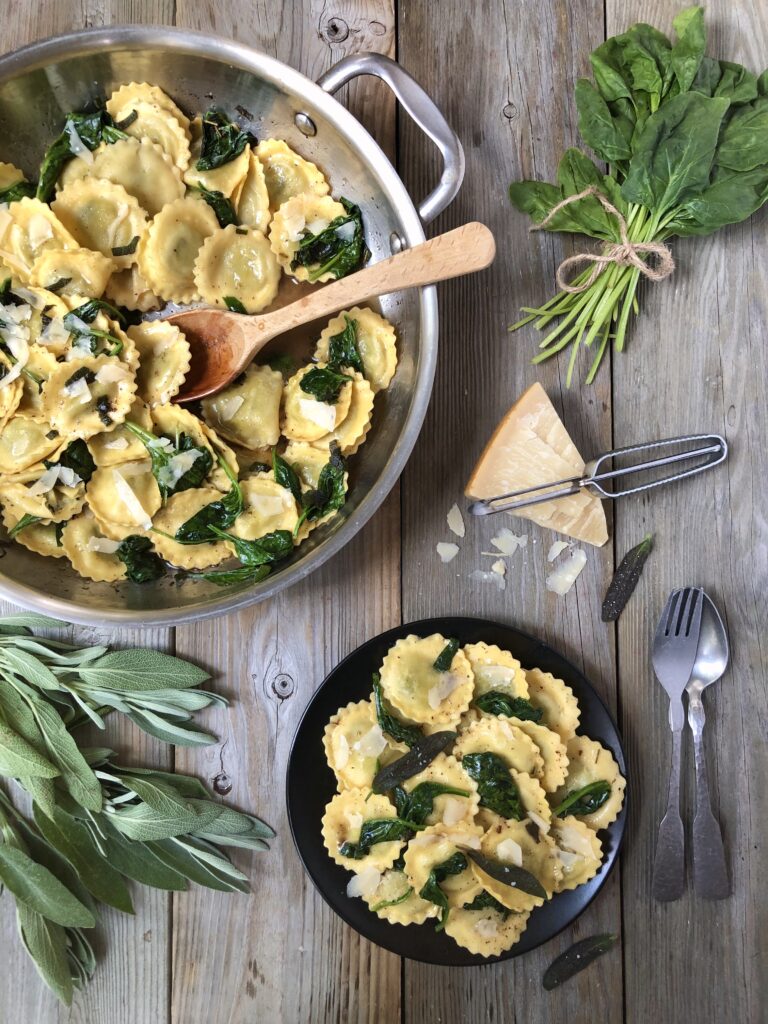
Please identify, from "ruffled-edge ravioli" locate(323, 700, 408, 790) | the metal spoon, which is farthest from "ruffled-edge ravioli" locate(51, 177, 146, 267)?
the metal spoon

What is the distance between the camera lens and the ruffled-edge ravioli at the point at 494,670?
230 centimetres

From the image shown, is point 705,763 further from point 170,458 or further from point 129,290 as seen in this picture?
point 129,290

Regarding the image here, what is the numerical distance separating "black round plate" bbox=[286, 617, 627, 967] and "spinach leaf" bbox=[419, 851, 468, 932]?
13 centimetres

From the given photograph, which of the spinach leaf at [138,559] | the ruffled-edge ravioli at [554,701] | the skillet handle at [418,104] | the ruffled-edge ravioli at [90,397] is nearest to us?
the skillet handle at [418,104]

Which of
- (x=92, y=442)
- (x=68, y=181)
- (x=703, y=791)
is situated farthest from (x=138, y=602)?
(x=703, y=791)

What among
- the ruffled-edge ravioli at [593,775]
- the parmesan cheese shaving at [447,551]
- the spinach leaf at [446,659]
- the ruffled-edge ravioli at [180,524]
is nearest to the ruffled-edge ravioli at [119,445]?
the ruffled-edge ravioli at [180,524]

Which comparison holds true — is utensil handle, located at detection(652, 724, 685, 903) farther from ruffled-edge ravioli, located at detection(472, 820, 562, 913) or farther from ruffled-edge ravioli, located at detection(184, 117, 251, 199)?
ruffled-edge ravioli, located at detection(184, 117, 251, 199)

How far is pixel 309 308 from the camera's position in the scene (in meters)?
2.12

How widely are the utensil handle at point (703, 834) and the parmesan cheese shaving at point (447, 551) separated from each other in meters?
0.77

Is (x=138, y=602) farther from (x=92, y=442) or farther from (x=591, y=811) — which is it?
(x=591, y=811)

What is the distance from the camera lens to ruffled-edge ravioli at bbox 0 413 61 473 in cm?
213

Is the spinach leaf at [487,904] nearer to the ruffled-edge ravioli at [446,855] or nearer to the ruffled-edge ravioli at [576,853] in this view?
the ruffled-edge ravioli at [446,855]

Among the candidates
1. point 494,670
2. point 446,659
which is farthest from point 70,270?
point 494,670

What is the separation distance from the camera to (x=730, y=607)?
8.01 ft
